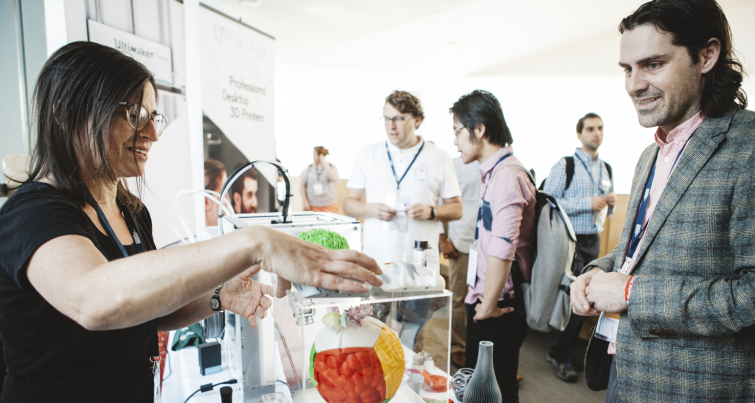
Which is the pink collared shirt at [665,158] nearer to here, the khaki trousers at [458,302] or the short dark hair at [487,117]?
the short dark hair at [487,117]

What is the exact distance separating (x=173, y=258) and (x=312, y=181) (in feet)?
16.8

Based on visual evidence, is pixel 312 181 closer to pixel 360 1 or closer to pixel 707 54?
pixel 360 1

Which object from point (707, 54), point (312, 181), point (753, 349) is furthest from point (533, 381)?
point (312, 181)

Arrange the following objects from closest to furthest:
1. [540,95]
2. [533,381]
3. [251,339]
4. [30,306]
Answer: [30,306] < [251,339] < [533,381] < [540,95]

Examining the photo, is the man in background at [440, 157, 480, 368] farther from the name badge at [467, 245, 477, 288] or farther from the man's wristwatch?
the man's wristwatch

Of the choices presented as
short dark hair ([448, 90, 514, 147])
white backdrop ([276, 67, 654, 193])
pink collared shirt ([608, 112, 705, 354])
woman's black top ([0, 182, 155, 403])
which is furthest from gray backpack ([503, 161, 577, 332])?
white backdrop ([276, 67, 654, 193])

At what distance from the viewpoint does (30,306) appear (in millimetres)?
782

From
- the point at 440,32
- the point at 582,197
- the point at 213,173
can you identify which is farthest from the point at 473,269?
the point at 440,32

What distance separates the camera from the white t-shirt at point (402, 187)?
8.43ft

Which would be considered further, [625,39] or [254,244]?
[625,39]

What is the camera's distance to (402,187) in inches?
105

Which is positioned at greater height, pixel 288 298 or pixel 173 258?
pixel 173 258

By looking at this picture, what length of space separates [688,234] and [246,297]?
1.12 metres

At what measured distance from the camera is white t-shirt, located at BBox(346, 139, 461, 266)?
2568 mm
